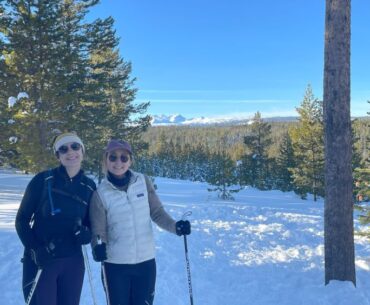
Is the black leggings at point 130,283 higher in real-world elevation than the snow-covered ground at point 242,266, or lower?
higher

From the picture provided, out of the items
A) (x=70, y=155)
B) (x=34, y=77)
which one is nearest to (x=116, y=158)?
(x=70, y=155)

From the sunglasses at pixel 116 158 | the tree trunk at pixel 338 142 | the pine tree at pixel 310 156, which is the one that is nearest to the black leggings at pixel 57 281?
the sunglasses at pixel 116 158

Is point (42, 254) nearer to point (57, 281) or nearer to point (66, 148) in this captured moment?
point (57, 281)

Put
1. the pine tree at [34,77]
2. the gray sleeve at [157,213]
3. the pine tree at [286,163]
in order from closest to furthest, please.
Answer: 1. the gray sleeve at [157,213]
2. the pine tree at [34,77]
3. the pine tree at [286,163]

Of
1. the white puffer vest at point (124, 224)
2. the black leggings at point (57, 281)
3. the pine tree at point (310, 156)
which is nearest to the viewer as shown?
the black leggings at point (57, 281)

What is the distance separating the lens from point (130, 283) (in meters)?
3.82

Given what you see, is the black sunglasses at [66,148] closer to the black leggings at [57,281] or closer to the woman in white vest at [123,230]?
the woman in white vest at [123,230]

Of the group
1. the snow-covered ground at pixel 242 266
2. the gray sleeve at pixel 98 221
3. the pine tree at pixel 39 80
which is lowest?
the snow-covered ground at pixel 242 266

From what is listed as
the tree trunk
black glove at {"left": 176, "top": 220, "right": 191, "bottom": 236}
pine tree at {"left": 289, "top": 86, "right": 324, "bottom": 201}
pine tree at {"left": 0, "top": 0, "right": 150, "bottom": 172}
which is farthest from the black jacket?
pine tree at {"left": 289, "top": 86, "right": 324, "bottom": 201}

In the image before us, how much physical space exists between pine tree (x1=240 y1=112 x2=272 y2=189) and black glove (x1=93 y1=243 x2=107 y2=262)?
35865mm

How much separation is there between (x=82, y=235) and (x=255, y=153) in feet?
122

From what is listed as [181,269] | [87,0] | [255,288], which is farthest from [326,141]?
[87,0]

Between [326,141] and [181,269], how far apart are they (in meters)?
3.73

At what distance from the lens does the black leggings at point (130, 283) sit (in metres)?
3.73
